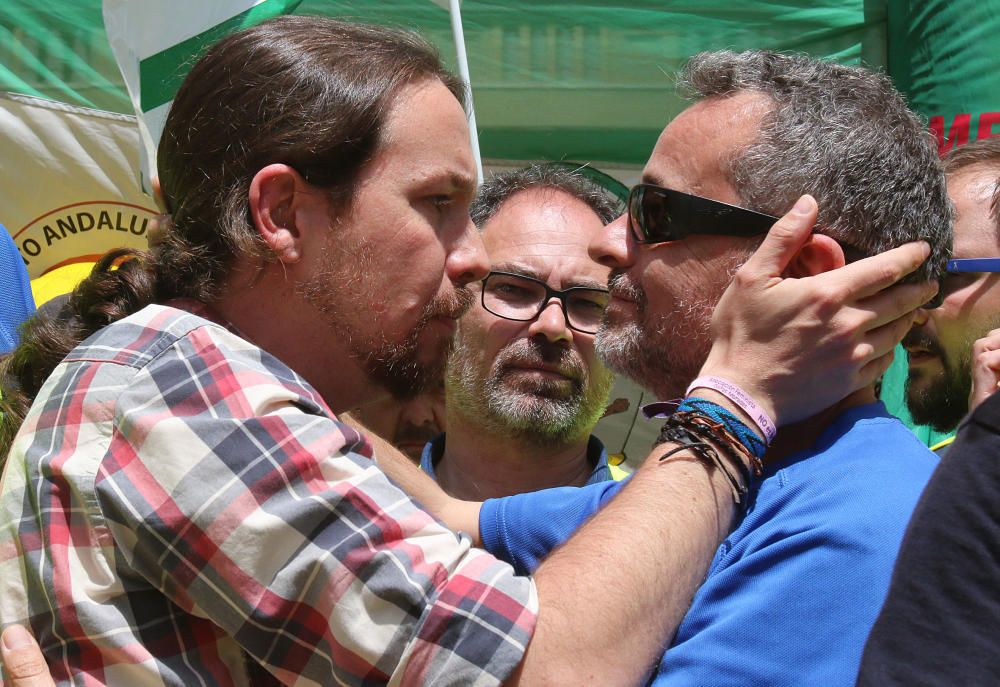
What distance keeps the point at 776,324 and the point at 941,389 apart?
1.69m

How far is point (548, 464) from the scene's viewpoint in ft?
10.9

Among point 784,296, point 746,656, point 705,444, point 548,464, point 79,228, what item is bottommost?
point 548,464

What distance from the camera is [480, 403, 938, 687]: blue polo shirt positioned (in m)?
1.51

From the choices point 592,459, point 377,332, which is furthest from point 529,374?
point 377,332

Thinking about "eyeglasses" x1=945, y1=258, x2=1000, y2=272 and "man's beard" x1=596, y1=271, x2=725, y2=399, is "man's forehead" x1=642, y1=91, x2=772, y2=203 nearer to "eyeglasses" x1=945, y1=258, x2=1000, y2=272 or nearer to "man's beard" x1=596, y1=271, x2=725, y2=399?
"man's beard" x1=596, y1=271, x2=725, y2=399

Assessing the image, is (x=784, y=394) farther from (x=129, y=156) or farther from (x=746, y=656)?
(x=129, y=156)

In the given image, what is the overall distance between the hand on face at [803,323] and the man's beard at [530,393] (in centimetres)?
147

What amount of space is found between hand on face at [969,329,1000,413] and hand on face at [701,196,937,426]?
64 centimetres

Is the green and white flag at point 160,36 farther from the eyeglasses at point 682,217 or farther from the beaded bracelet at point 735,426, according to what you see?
the beaded bracelet at point 735,426

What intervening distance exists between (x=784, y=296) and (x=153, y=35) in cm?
260

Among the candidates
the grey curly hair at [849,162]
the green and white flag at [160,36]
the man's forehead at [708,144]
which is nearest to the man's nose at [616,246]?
the man's forehead at [708,144]

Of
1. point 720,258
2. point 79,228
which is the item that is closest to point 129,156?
point 79,228

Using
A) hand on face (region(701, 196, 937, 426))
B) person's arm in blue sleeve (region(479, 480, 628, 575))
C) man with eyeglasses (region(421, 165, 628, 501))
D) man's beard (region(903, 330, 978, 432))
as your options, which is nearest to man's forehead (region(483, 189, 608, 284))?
man with eyeglasses (region(421, 165, 628, 501))

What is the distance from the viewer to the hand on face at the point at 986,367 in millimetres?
2340
